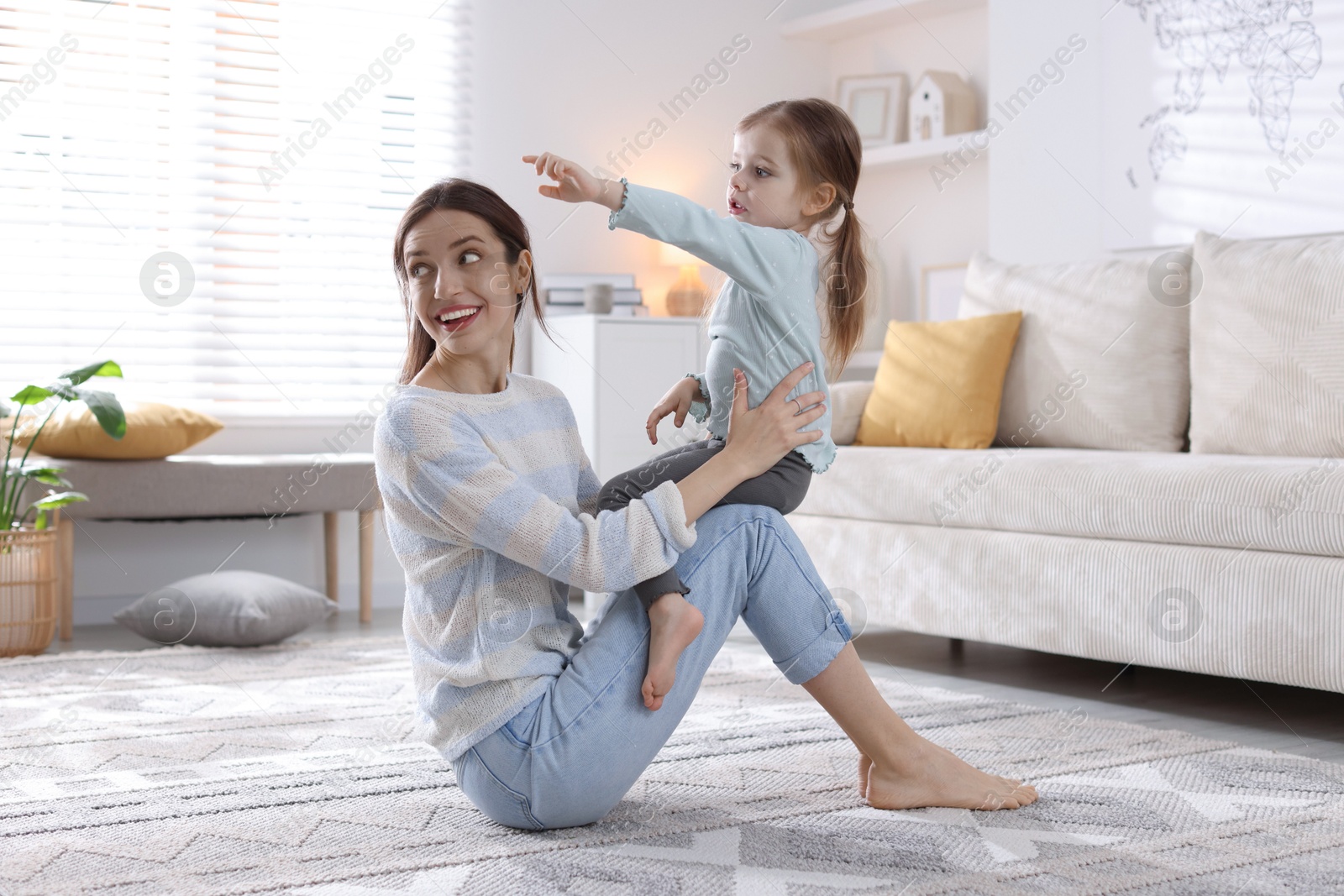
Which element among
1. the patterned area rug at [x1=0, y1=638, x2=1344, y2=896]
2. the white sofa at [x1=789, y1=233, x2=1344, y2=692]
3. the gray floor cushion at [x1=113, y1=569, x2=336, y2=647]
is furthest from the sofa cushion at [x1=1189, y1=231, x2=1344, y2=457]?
the gray floor cushion at [x1=113, y1=569, x2=336, y2=647]

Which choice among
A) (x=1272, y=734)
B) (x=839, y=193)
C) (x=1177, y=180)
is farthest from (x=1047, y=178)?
(x=839, y=193)

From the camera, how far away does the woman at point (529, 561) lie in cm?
142

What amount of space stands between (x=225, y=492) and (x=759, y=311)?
2307mm

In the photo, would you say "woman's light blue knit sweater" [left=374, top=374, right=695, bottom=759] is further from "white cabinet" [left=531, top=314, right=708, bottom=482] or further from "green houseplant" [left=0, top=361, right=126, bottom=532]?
"white cabinet" [left=531, top=314, right=708, bottom=482]

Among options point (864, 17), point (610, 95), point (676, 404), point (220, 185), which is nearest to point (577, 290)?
point (610, 95)

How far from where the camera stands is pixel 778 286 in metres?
1.58

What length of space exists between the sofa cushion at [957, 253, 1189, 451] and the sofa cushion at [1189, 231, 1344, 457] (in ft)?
0.25

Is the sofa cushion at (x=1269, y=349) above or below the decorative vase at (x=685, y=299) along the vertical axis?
below

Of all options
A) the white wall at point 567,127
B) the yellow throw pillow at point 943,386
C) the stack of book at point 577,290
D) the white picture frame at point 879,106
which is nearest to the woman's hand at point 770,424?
the yellow throw pillow at point 943,386

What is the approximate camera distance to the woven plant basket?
3.08 m

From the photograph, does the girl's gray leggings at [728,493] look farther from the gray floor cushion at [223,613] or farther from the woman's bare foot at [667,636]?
the gray floor cushion at [223,613]

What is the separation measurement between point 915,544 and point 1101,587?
0.48m

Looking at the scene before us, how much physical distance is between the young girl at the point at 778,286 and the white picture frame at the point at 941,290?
2.79 meters

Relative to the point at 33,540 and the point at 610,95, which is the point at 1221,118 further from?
the point at 33,540
